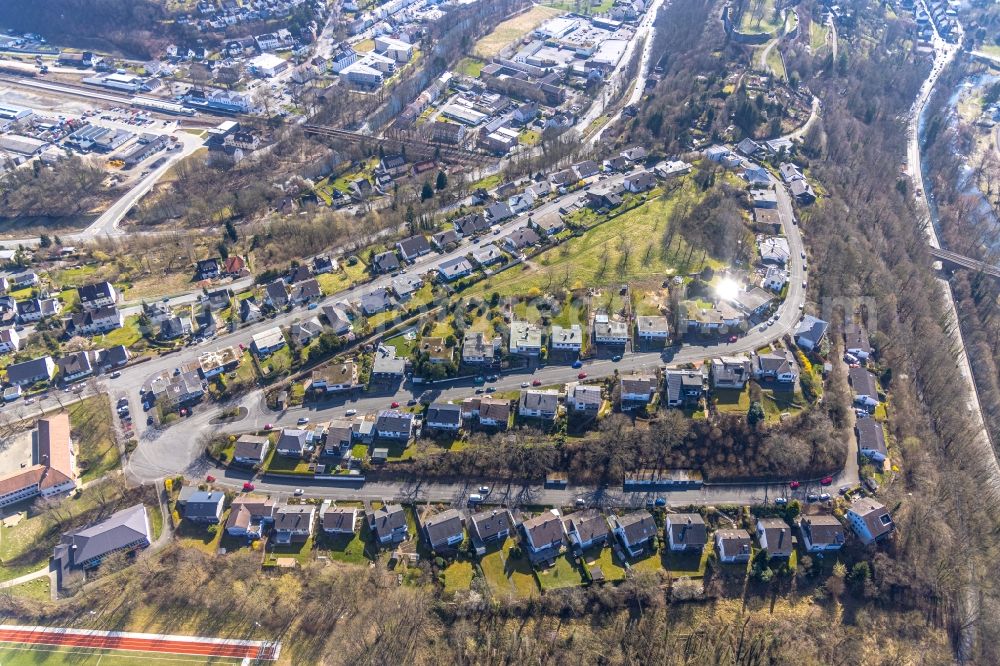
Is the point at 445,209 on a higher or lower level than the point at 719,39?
lower

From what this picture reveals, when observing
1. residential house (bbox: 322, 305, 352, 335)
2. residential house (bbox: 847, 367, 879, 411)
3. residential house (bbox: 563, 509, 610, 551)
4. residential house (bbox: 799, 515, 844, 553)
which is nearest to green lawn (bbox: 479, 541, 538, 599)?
residential house (bbox: 563, 509, 610, 551)

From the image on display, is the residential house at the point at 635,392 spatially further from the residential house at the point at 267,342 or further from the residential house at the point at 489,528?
the residential house at the point at 267,342

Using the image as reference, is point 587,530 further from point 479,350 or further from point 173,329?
point 173,329

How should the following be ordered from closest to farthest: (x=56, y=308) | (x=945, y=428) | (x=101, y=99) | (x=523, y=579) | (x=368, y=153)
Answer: (x=523, y=579) → (x=945, y=428) → (x=56, y=308) → (x=368, y=153) → (x=101, y=99)

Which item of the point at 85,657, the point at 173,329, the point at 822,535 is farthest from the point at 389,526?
the point at 173,329

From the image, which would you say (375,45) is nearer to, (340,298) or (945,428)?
(340,298)

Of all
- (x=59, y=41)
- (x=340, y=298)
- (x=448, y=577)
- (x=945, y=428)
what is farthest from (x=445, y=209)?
(x=59, y=41)
